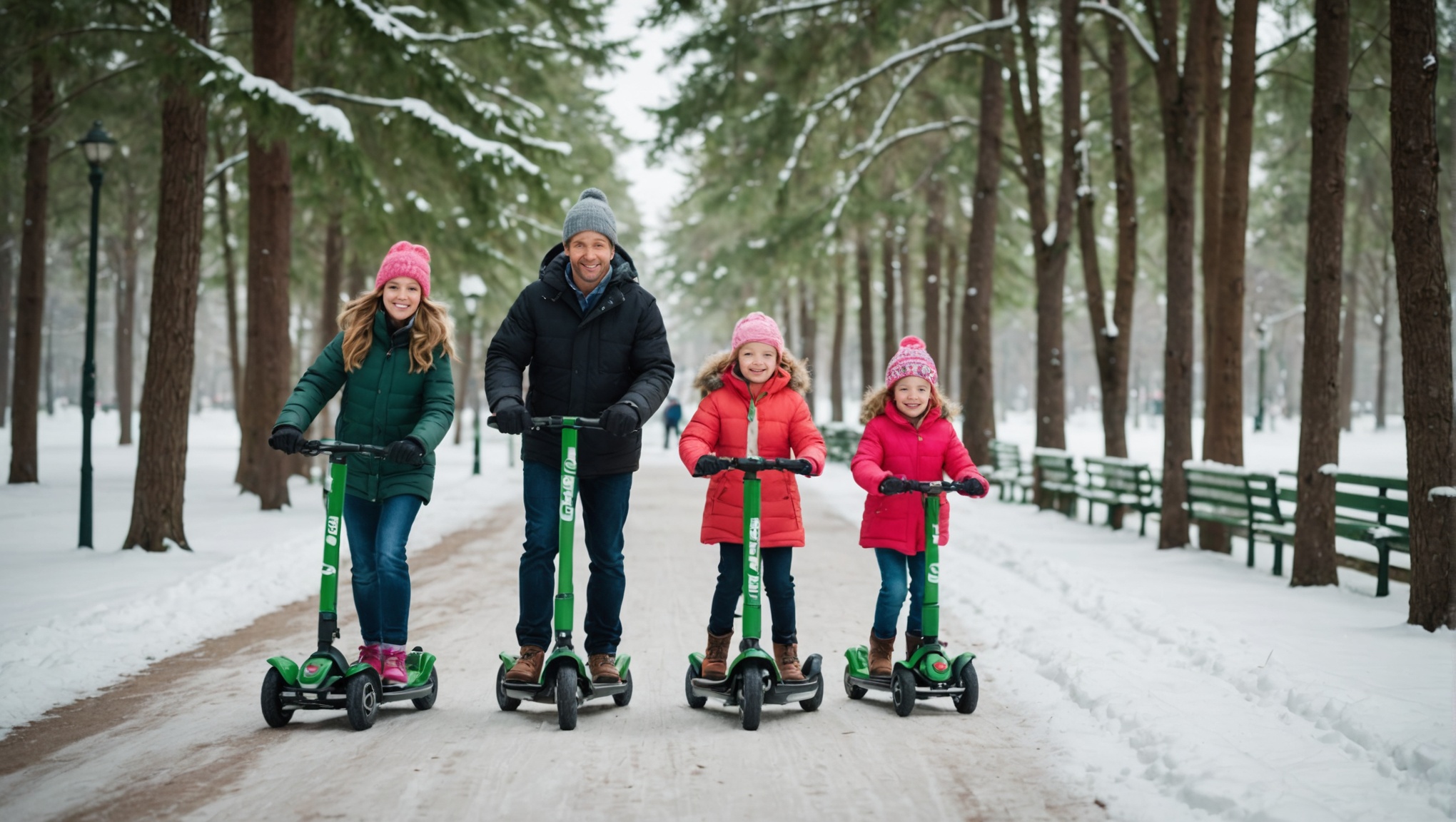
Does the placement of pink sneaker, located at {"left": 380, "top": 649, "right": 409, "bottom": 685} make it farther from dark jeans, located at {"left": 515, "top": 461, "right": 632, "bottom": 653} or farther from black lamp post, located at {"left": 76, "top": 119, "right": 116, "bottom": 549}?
black lamp post, located at {"left": 76, "top": 119, "right": 116, "bottom": 549}

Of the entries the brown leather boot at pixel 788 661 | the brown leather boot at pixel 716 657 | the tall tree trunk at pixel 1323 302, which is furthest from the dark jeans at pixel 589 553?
the tall tree trunk at pixel 1323 302

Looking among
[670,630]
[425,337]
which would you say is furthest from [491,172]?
[425,337]

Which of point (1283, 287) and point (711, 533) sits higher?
point (1283, 287)

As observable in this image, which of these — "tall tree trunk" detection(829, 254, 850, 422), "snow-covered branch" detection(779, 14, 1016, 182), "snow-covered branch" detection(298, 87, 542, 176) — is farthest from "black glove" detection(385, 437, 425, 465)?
"tall tree trunk" detection(829, 254, 850, 422)

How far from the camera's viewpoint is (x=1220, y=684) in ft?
20.3

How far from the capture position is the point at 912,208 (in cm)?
2497

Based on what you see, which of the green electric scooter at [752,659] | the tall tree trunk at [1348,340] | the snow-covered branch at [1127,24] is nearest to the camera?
the green electric scooter at [752,659]

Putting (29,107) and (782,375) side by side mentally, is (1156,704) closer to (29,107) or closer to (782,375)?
(782,375)

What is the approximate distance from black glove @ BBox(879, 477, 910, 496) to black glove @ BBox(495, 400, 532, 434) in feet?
5.37

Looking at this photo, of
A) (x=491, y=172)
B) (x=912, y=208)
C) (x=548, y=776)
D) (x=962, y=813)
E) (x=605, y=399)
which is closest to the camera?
(x=962, y=813)

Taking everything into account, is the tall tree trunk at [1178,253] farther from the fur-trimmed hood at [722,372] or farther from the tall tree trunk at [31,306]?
the tall tree trunk at [31,306]

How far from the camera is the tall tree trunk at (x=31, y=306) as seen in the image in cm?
1962

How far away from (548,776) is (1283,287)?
55.8m

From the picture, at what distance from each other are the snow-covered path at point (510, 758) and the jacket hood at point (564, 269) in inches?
79.3
